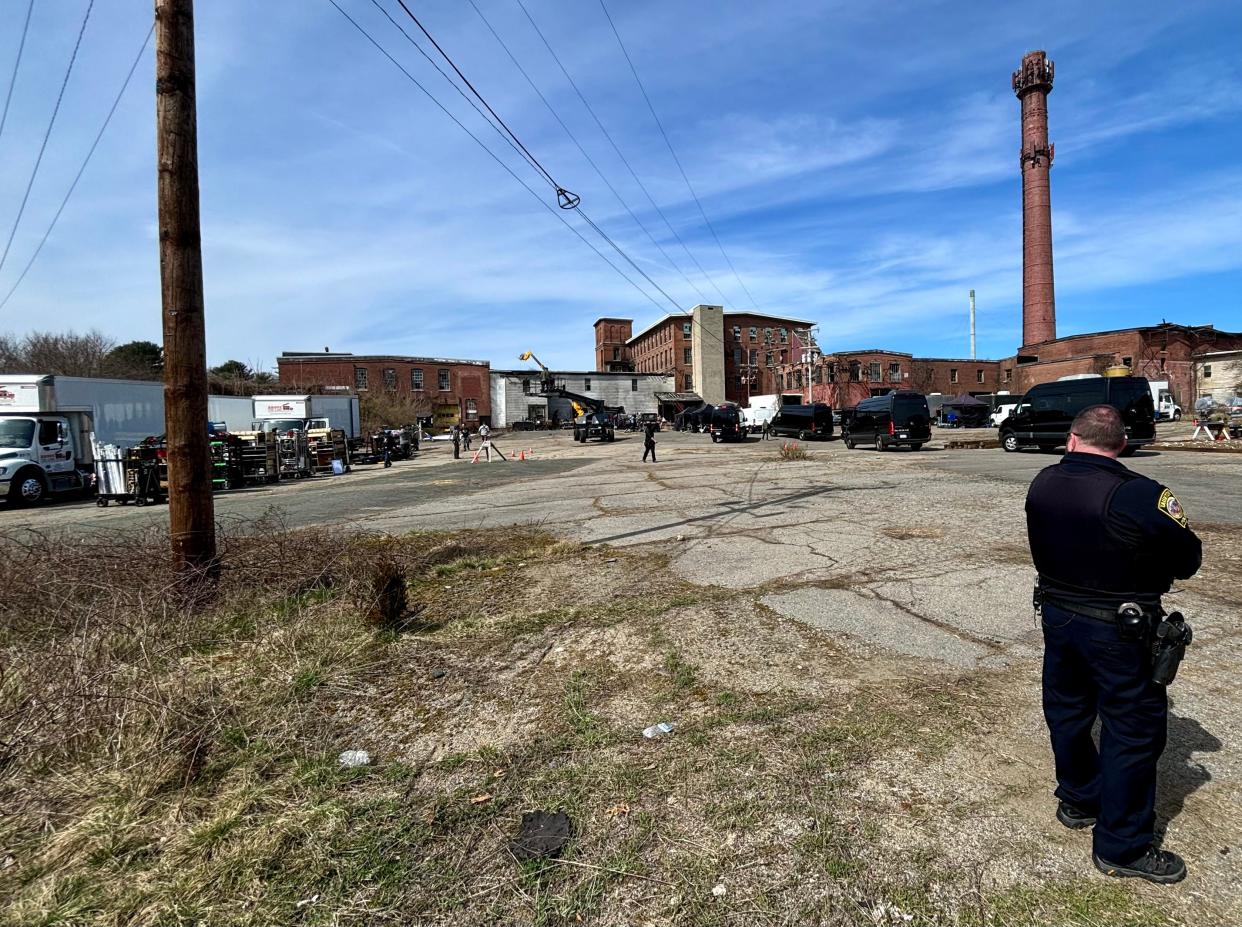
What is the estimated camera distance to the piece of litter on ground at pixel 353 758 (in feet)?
10.6

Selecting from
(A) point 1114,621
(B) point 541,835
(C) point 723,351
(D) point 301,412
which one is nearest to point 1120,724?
(A) point 1114,621

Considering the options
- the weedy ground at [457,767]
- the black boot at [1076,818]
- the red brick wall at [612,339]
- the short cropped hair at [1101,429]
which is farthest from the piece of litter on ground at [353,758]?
the red brick wall at [612,339]

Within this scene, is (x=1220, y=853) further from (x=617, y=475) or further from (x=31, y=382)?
(x=31, y=382)

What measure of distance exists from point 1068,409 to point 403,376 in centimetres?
6399

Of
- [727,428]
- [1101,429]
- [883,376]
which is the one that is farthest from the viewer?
[883,376]

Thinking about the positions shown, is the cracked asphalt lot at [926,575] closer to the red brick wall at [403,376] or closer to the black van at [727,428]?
the black van at [727,428]

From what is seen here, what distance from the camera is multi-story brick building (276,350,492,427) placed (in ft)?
224

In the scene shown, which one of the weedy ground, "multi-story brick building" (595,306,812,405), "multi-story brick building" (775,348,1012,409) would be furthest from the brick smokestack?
the weedy ground

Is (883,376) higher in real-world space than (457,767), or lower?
higher

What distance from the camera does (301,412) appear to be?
31.3m

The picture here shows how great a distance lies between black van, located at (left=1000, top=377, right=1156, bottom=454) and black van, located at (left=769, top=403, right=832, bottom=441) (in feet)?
41.3

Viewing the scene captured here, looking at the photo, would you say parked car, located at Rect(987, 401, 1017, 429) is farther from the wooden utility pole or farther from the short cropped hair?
the wooden utility pole

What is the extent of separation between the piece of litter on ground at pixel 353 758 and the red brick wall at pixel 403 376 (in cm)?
6875

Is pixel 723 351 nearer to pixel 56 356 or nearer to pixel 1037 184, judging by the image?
pixel 1037 184
